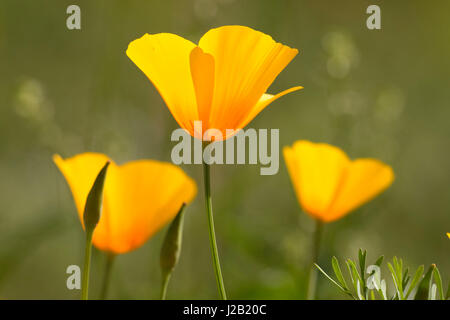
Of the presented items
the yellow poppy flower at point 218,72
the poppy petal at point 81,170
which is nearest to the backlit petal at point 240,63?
the yellow poppy flower at point 218,72

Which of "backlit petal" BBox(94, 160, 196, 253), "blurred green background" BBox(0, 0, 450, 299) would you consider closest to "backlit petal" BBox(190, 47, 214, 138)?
"backlit petal" BBox(94, 160, 196, 253)

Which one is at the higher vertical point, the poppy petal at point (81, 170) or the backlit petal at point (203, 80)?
the backlit petal at point (203, 80)

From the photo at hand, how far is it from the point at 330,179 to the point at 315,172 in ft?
0.05

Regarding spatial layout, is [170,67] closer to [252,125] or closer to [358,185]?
[358,185]

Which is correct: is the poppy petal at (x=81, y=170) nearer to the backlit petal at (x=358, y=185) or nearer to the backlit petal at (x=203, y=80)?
the backlit petal at (x=203, y=80)

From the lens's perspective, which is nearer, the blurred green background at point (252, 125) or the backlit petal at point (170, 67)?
the backlit petal at point (170, 67)

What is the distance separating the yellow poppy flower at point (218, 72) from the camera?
1.20 feet

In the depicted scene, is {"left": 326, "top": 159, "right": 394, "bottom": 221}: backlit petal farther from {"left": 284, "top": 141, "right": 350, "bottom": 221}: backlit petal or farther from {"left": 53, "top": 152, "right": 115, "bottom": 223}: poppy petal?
{"left": 53, "top": 152, "right": 115, "bottom": 223}: poppy petal

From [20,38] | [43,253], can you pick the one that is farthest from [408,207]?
[20,38]

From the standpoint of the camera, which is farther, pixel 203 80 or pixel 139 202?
pixel 139 202

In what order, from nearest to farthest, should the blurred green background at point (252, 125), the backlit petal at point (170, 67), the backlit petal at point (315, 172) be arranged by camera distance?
the backlit petal at point (170, 67) → the backlit petal at point (315, 172) → the blurred green background at point (252, 125)

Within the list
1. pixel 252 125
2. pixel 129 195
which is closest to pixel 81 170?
pixel 129 195

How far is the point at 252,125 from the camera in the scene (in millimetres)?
937
